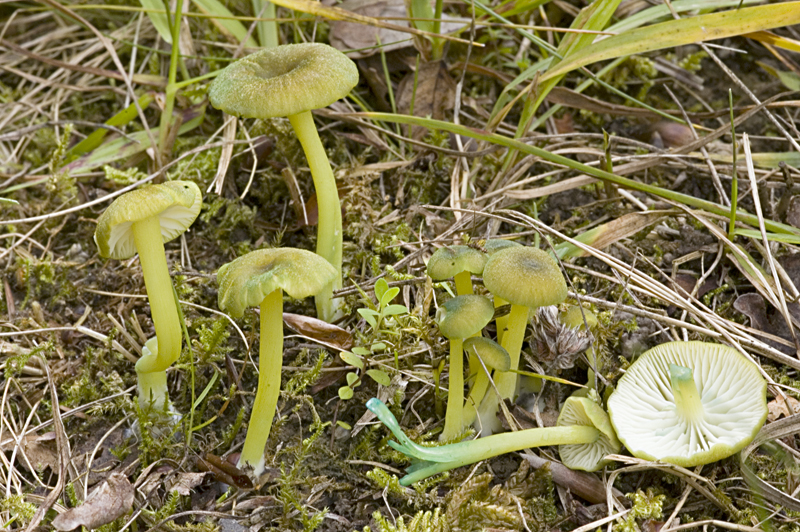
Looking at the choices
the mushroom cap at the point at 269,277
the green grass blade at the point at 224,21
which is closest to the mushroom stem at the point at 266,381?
the mushroom cap at the point at 269,277

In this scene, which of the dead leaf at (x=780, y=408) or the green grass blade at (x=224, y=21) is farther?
the green grass blade at (x=224, y=21)

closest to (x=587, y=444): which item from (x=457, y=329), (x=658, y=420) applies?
(x=658, y=420)

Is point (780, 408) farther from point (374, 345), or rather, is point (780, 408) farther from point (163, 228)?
point (163, 228)

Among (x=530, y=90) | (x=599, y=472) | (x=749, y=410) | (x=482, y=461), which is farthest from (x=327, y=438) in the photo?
(x=530, y=90)

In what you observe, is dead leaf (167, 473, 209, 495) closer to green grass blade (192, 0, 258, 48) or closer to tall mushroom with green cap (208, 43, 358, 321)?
tall mushroom with green cap (208, 43, 358, 321)

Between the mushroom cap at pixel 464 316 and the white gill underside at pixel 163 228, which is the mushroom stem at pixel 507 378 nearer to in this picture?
the mushroom cap at pixel 464 316

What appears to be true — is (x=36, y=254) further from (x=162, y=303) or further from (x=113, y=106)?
(x=162, y=303)

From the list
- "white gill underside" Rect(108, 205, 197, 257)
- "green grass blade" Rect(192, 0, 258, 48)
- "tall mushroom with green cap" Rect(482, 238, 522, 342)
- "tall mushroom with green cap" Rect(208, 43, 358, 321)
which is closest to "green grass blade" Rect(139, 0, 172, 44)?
"green grass blade" Rect(192, 0, 258, 48)
